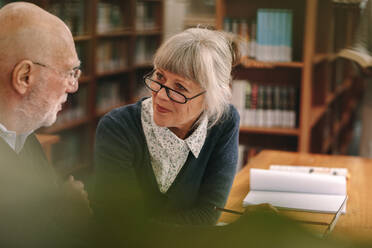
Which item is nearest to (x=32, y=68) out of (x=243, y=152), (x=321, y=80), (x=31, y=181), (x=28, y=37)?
(x=28, y=37)

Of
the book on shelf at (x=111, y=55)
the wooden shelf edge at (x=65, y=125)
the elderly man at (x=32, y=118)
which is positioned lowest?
the wooden shelf edge at (x=65, y=125)

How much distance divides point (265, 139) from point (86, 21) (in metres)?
1.64

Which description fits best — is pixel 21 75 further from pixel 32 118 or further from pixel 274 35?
pixel 274 35

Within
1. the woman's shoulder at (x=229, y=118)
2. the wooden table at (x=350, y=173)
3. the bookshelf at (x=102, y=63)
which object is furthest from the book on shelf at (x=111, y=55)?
the woman's shoulder at (x=229, y=118)

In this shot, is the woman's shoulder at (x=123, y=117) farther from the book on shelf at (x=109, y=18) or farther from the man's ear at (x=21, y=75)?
the book on shelf at (x=109, y=18)

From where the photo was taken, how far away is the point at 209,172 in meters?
1.14

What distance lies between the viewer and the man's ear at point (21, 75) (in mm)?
416

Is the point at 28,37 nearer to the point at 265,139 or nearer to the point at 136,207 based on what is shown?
the point at 136,207

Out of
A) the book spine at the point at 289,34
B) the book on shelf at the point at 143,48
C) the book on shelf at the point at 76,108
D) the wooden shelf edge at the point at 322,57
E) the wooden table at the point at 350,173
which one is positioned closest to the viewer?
the wooden table at the point at 350,173

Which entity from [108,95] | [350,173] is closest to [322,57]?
[350,173]

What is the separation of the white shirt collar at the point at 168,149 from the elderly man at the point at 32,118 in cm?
54

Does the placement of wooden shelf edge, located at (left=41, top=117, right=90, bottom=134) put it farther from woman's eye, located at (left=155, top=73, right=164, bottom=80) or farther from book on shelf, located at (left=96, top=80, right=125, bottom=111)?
woman's eye, located at (left=155, top=73, right=164, bottom=80)

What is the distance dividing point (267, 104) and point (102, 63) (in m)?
1.77

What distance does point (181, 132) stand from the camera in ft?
3.73
